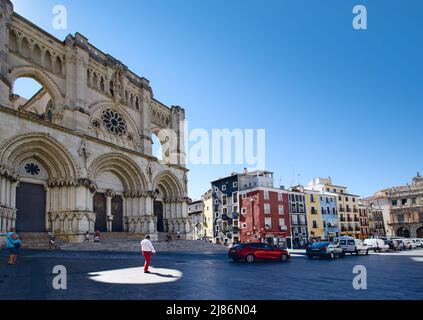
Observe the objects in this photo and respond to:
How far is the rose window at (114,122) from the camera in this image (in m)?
33.6

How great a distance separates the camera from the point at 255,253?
21031 mm

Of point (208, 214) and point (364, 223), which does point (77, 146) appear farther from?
point (364, 223)

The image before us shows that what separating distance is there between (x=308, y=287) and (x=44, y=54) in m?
28.4

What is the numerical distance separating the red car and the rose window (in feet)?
63.9

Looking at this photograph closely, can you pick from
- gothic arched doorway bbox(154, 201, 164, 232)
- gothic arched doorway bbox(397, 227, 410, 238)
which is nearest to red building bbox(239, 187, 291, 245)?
gothic arched doorway bbox(154, 201, 164, 232)

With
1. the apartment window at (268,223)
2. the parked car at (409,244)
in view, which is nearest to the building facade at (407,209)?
the parked car at (409,244)

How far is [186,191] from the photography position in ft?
137

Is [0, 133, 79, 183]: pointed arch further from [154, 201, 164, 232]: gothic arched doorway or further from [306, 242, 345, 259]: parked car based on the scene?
[306, 242, 345, 259]: parked car

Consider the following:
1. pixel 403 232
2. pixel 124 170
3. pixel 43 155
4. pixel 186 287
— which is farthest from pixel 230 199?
pixel 186 287

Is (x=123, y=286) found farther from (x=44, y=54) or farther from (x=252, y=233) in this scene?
(x=252, y=233)

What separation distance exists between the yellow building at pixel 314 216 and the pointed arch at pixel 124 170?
127ft

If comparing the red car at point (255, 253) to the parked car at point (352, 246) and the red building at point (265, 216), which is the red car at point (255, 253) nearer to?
the parked car at point (352, 246)

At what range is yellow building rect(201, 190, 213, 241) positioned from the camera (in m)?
68.5
